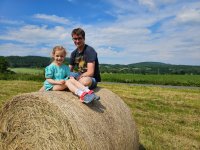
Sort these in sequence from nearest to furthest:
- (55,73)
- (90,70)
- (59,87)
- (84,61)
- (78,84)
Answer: (78,84), (59,87), (55,73), (90,70), (84,61)

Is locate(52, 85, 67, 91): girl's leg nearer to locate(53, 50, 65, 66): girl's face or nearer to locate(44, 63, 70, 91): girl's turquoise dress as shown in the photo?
locate(44, 63, 70, 91): girl's turquoise dress

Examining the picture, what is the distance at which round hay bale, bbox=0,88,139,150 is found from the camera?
4922 millimetres

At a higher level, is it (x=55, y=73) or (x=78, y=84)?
(x=55, y=73)

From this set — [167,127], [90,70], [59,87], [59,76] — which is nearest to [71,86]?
[59,87]

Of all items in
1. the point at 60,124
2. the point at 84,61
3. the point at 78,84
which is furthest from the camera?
the point at 84,61

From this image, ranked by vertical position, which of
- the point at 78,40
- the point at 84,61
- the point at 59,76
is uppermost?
the point at 78,40

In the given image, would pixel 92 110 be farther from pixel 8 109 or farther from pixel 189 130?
pixel 189 130

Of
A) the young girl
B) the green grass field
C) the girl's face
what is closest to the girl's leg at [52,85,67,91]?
the young girl

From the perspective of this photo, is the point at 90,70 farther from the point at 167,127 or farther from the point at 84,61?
the point at 167,127

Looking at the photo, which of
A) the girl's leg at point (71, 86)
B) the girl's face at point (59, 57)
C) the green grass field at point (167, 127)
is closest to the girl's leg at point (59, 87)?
the girl's leg at point (71, 86)

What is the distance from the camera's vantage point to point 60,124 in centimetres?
505

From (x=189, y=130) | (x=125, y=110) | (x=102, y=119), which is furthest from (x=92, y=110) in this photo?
(x=189, y=130)

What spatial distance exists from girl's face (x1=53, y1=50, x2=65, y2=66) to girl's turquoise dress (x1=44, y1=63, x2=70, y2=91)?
0.24 feet

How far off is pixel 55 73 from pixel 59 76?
0.08m
